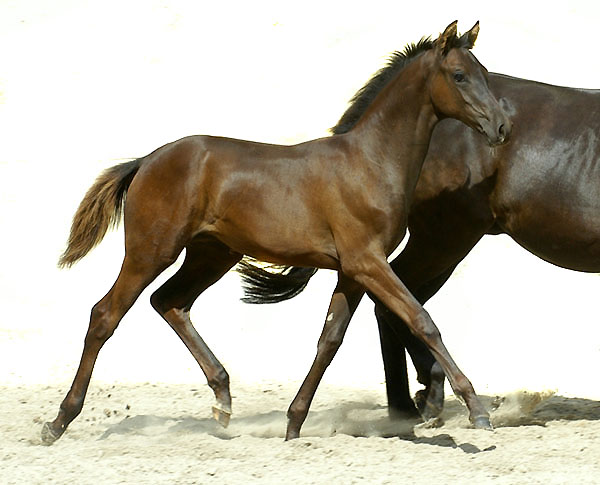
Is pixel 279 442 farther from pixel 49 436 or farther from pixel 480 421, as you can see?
pixel 49 436

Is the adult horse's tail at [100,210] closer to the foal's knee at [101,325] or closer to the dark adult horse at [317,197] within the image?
the dark adult horse at [317,197]

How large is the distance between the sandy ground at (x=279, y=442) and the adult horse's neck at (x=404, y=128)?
1221mm

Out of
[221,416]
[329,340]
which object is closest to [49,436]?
[221,416]

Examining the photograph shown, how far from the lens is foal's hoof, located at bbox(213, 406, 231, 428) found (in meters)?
5.65

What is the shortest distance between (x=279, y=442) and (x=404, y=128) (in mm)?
1550

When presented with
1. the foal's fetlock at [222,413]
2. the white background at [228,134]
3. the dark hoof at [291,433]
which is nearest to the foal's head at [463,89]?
the dark hoof at [291,433]

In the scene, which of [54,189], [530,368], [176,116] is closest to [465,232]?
[530,368]

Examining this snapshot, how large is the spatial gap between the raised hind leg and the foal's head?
1.45 m

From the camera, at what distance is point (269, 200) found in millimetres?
5219

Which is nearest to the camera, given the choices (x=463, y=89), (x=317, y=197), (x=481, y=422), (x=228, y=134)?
(x=481, y=422)

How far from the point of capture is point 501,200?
570cm

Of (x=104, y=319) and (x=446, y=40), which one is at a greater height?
(x=446, y=40)

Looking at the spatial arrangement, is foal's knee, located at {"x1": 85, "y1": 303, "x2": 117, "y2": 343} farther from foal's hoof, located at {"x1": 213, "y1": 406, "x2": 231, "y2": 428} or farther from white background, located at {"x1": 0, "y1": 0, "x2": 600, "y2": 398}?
white background, located at {"x1": 0, "y1": 0, "x2": 600, "y2": 398}

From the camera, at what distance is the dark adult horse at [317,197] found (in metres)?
4.98
